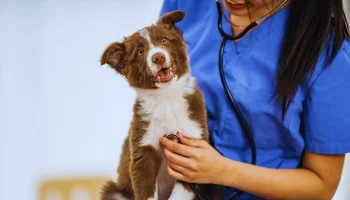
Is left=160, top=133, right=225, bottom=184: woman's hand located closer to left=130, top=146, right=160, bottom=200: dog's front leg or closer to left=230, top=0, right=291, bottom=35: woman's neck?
left=130, top=146, right=160, bottom=200: dog's front leg

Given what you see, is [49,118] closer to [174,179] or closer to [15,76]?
[15,76]

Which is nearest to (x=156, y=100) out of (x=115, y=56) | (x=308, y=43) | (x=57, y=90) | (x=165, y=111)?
(x=165, y=111)

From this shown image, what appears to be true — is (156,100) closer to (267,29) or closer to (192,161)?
(192,161)

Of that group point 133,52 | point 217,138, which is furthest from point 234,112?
point 133,52

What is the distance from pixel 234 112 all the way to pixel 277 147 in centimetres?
15

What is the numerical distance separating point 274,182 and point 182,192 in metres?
0.26

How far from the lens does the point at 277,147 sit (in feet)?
3.69

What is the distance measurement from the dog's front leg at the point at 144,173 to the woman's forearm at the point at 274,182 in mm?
178

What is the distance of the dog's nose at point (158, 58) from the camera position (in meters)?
0.84

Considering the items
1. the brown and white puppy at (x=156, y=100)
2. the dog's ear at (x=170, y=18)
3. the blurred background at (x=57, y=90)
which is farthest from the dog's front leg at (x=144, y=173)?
the blurred background at (x=57, y=90)

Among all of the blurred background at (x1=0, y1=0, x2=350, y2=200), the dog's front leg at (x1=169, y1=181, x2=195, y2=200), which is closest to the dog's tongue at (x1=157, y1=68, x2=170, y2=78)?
the dog's front leg at (x1=169, y1=181, x2=195, y2=200)

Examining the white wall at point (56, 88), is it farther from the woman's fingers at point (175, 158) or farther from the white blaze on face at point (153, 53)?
the white blaze on face at point (153, 53)

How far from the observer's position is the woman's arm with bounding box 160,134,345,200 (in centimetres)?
99

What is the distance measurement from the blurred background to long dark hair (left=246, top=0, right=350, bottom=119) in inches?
41.1
